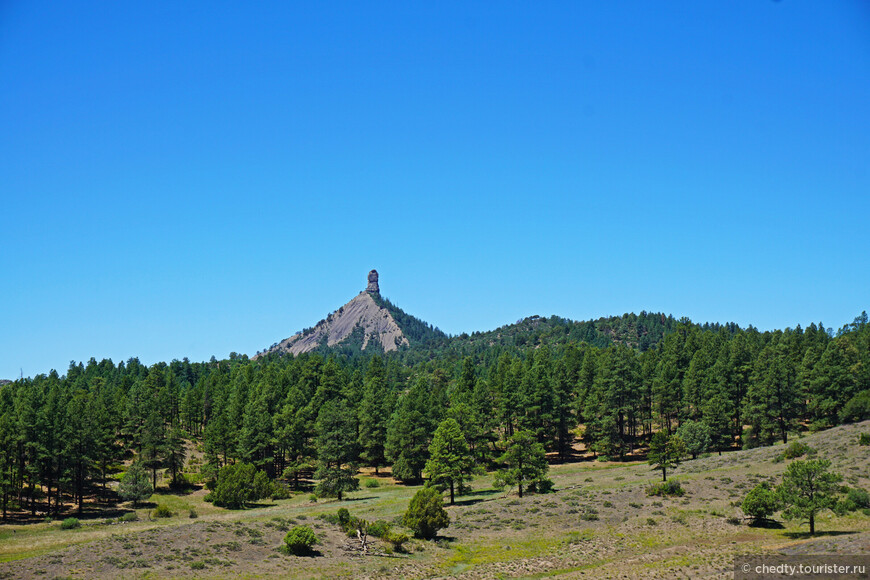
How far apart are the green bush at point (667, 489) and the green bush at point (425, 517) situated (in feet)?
70.5

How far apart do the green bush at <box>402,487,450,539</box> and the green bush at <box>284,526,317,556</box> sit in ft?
29.2

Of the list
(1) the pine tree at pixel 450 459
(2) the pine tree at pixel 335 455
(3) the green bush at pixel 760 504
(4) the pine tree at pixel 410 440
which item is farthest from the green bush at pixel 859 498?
(2) the pine tree at pixel 335 455

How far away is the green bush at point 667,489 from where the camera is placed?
6081 cm

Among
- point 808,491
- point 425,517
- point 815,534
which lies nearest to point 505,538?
point 425,517

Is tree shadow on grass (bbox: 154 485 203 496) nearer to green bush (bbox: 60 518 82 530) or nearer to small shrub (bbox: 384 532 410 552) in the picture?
green bush (bbox: 60 518 82 530)

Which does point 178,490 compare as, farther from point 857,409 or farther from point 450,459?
point 857,409

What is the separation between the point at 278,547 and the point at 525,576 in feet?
58.9

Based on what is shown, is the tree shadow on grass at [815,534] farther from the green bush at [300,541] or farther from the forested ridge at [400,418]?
the green bush at [300,541]

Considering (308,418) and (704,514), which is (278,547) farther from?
(308,418)

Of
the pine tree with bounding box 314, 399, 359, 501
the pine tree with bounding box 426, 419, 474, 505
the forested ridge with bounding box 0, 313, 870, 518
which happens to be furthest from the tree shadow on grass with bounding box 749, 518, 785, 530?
the pine tree with bounding box 314, 399, 359, 501

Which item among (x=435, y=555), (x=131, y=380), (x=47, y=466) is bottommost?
(x=435, y=555)

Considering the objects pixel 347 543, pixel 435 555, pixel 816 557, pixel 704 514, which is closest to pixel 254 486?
pixel 347 543

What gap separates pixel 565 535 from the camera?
2044 inches

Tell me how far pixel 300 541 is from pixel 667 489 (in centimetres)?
3492
